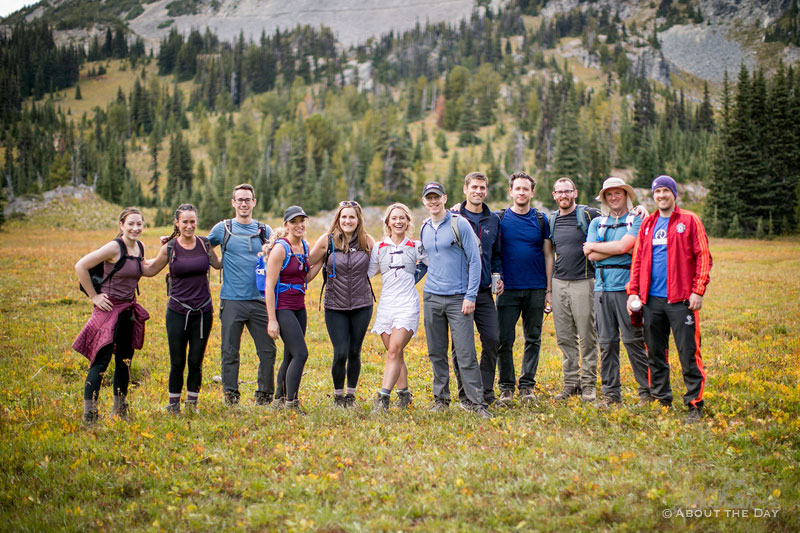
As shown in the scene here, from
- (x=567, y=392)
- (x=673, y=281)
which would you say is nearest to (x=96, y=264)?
(x=567, y=392)

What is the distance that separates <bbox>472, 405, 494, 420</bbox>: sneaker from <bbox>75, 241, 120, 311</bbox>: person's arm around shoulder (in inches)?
209

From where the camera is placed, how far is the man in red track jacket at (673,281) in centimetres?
740

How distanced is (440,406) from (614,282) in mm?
3280

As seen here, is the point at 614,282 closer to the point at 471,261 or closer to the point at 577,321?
the point at 577,321

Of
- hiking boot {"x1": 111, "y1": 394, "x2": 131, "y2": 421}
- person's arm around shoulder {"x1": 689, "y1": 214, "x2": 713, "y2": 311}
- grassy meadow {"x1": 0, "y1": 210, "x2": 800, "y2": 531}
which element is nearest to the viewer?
grassy meadow {"x1": 0, "y1": 210, "x2": 800, "y2": 531}

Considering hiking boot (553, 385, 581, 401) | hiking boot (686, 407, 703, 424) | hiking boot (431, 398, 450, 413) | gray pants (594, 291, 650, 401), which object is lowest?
hiking boot (553, 385, 581, 401)

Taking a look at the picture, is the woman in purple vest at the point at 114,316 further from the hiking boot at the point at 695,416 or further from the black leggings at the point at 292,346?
the hiking boot at the point at 695,416

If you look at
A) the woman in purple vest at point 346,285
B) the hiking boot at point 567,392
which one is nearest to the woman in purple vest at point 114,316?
the woman in purple vest at point 346,285

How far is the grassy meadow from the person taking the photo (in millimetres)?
5035

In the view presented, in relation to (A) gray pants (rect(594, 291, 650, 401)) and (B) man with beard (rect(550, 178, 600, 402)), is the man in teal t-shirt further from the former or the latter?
(B) man with beard (rect(550, 178, 600, 402))

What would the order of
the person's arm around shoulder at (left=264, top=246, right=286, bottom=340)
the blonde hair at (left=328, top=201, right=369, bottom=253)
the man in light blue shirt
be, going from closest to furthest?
the person's arm around shoulder at (left=264, top=246, right=286, bottom=340) → the blonde hair at (left=328, top=201, right=369, bottom=253) → the man in light blue shirt

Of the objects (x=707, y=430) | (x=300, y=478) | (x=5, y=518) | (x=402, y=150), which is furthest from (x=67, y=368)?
(x=402, y=150)

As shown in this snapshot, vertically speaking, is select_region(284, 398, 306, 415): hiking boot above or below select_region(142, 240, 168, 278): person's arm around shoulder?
below

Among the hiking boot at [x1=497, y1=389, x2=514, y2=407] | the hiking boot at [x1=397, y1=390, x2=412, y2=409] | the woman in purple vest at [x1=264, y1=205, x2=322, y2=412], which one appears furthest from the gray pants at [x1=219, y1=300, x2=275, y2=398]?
the hiking boot at [x1=497, y1=389, x2=514, y2=407]
